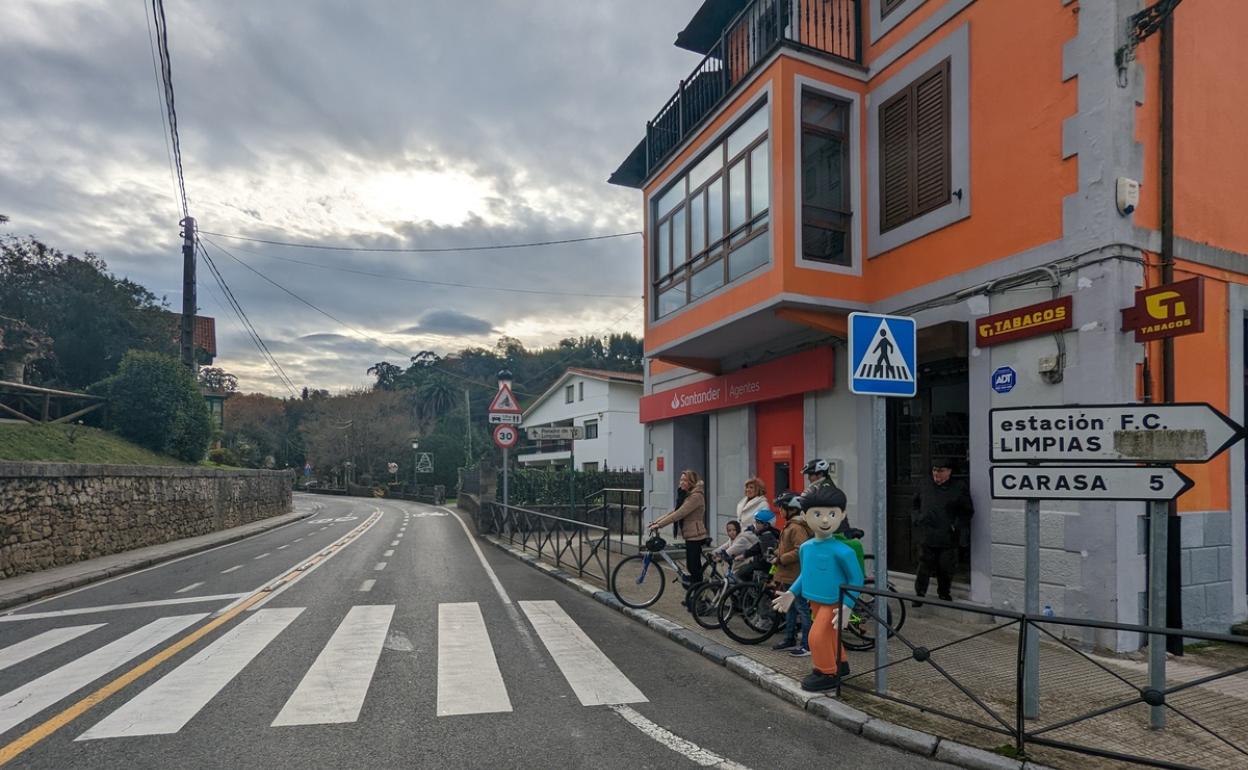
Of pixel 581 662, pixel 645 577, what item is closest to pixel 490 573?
pixel 645 577

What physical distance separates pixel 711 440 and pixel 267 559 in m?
9.59

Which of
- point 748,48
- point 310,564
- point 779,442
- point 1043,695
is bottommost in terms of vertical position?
point 310,564

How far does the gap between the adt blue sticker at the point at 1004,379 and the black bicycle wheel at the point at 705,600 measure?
3.63 meters

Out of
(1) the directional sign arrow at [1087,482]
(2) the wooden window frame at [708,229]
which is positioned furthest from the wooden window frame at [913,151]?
(1) the directional sign arrow at [1087,482]

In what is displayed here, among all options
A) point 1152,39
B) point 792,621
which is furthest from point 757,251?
point 792,621

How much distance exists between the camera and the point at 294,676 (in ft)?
18.5

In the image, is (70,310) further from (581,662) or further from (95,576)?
(581,662)

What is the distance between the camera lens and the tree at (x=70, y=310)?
86.0 ft

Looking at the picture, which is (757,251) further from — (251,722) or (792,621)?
(251,722)

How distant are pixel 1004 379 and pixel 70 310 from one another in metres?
32.5


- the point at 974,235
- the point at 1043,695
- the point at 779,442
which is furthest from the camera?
the point at 779,442

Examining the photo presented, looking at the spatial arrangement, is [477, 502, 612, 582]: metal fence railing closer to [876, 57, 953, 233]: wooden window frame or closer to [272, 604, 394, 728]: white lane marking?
[272, 604, 394, 728]: white lane marking

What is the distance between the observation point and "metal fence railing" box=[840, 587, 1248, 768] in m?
3.96

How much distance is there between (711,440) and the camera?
13.9 meters
